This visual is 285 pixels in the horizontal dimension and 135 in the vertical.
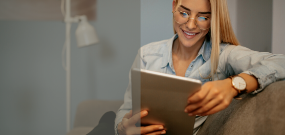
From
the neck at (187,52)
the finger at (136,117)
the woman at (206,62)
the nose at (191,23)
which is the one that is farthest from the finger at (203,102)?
the neck at (187,52)

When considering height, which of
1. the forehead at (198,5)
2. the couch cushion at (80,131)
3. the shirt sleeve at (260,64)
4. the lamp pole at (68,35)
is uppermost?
the forehead at (198,5)

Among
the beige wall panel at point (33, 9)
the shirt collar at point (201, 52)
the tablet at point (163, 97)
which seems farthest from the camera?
the shirt collar at point (201, 52)

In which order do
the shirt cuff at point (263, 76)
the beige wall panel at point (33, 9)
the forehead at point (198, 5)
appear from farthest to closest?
the forehead at point (198, 5)
the shirt cuff at point (263, 76)
the beige wall panel at point (33, 9)

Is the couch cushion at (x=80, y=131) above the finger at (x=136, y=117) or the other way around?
above

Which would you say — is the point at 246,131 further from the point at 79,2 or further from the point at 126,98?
the point at 79,2

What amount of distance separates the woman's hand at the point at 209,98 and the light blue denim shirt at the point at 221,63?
0.38 ft

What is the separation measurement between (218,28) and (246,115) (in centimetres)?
36

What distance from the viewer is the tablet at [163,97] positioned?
507 mm

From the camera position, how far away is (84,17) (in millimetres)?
440

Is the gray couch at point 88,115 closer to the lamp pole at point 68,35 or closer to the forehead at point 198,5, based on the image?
the lamp pole at point 68,35

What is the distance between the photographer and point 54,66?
1.37 feet

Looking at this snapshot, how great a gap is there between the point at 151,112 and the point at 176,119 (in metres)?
0.07

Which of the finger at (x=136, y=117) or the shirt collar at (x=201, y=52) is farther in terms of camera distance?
the shirt collar at (x=201, y=52)

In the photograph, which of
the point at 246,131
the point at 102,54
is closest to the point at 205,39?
the point at 246,131
